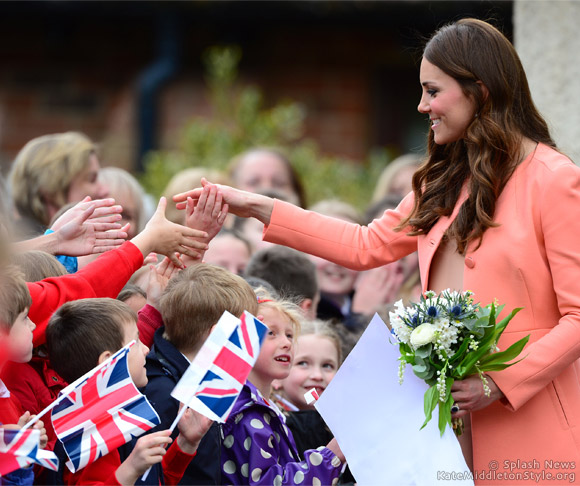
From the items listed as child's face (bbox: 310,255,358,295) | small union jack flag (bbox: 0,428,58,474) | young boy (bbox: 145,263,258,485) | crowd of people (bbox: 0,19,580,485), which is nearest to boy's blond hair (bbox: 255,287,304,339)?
crowd of people (bbox: 0,19,580,485)

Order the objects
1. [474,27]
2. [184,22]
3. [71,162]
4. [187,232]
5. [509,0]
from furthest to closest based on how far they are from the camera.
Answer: [184,22], [509,0], [71,162], [187,232], [474,27]

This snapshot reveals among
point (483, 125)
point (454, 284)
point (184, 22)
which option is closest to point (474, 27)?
point (483, 125)

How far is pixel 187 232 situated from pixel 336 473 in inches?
39.8

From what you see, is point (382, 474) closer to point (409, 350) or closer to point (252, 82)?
point (409, 350)

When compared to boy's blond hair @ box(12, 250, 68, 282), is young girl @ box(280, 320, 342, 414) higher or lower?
lower

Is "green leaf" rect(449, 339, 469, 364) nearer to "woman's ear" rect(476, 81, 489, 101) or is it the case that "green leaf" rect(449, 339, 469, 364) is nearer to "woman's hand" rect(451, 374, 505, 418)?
"woman's hand" rect(451, 374, 505, 418)


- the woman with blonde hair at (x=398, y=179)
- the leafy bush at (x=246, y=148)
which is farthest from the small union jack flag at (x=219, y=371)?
the leafy bush at (x=246, y=148)

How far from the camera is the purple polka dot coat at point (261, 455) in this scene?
10.5 feet

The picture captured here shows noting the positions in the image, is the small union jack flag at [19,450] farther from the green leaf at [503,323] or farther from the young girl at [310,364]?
the young girl at [310,364]

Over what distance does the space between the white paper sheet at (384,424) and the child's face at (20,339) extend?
916mm

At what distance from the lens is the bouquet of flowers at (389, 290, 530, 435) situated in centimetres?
293

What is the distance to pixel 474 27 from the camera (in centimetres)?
319

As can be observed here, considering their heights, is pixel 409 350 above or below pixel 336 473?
above

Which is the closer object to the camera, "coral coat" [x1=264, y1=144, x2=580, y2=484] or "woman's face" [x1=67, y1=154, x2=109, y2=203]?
"coral coat" [x1=264, y1=144, x2=580, y2=484]
